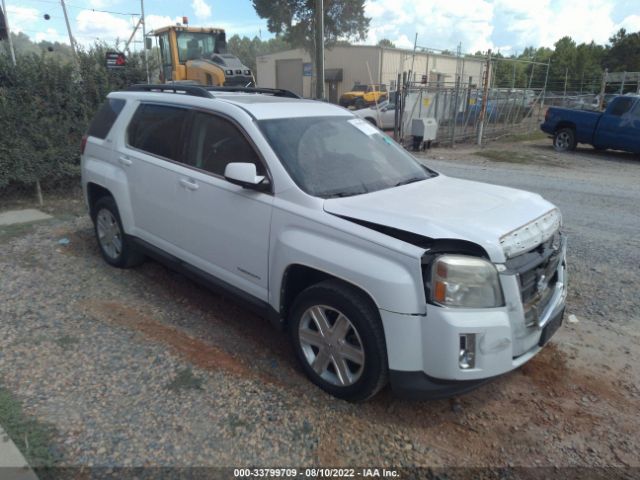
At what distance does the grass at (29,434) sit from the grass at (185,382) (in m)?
0.71

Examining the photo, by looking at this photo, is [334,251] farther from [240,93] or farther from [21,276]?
[21,276]

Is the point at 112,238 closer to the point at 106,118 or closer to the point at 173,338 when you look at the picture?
the point at 106,118

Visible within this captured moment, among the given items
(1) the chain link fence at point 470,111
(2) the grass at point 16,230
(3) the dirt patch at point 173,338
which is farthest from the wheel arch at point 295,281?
(1) the chain link fence at point 470,111

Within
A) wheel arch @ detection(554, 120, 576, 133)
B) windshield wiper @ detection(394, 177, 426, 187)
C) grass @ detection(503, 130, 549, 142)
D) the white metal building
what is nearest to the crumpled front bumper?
windshield wiper @ detection(394, 177, 426, 187)

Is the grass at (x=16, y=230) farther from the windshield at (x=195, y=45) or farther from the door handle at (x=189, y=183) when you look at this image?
the windshield at (x=195, y=45)

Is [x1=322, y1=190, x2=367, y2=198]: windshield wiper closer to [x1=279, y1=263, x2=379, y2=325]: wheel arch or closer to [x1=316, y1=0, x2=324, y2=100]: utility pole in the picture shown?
[x1=279, y1=263, x2=379, y2=325]: wheel arch

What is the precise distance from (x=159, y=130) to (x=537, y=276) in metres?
3.31

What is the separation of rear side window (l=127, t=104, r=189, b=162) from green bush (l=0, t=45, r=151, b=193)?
3570 mm

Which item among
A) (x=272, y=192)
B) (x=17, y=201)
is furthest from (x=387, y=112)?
(x=272, y=192)

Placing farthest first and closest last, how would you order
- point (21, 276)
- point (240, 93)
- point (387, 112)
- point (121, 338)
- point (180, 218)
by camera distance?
1. point (387, 112)
2. point (21, 276)
3. point (240, 93)
4. point (180, 218)
5. point (121, 338)

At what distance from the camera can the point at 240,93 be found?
4590 millimetres

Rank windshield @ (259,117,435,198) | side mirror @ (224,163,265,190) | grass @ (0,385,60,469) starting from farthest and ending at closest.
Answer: windshield @ (259,117,435,198) < side mirror @ (224,163,265,190) < grass @ (0,385,60,469)

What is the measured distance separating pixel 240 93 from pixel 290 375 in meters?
2.63

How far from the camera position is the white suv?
2648 mm
